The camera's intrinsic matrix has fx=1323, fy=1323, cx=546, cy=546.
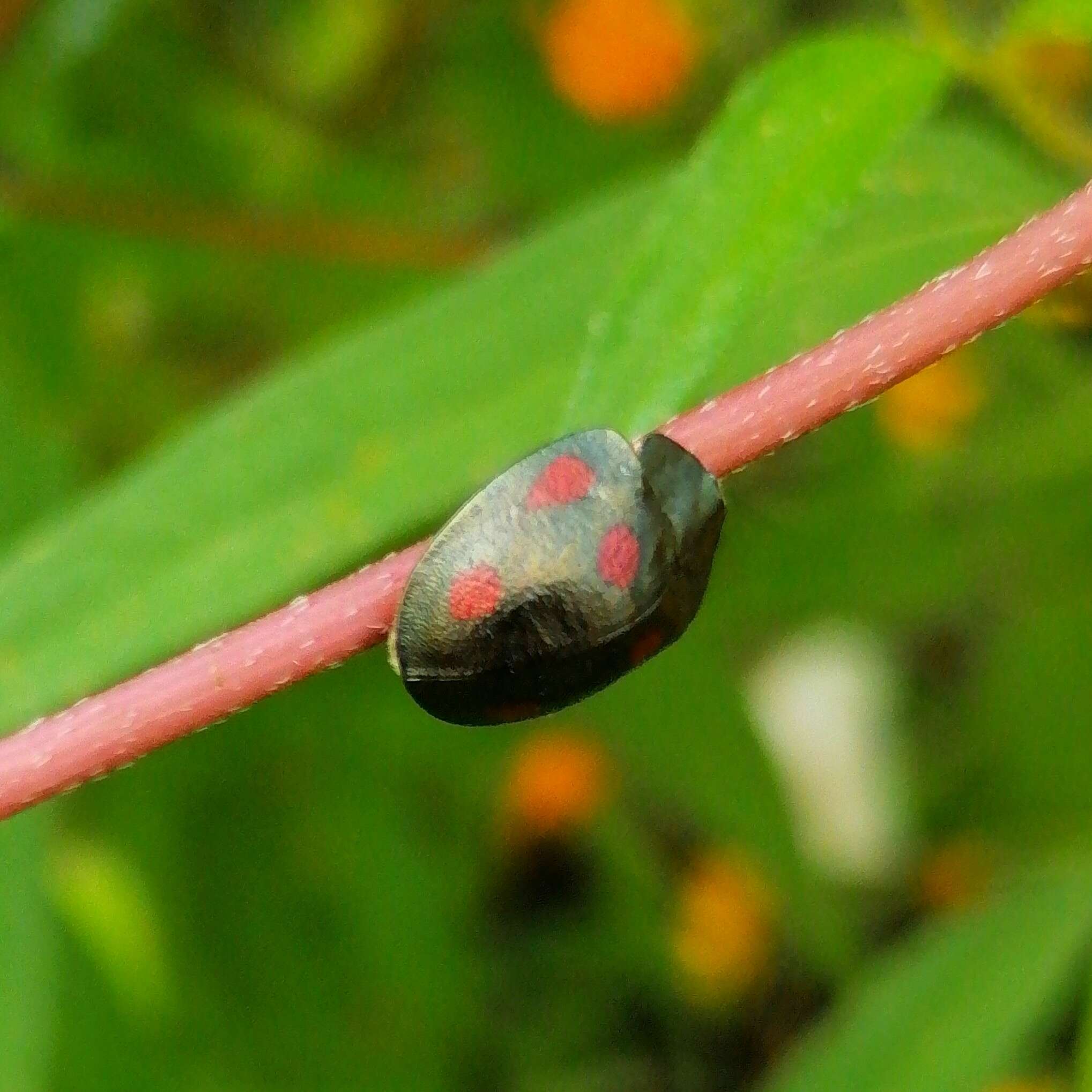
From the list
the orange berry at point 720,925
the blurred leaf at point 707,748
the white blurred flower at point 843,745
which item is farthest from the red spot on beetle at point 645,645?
the white blurred flower at point 843,745

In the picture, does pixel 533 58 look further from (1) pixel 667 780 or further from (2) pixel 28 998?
(2) pixel 28 998

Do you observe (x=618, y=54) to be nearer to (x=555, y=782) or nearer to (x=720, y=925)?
(x=555, y=782)

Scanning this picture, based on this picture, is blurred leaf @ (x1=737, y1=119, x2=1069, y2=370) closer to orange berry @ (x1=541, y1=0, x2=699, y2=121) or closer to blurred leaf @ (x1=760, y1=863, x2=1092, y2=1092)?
orange berry @ (x1=541, y1=0, x2=699, y2=121)

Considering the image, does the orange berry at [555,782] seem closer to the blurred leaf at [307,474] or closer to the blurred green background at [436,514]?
the blurred green background at [436,514]

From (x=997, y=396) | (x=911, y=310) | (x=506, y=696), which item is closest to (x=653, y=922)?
(x=997, y=396)

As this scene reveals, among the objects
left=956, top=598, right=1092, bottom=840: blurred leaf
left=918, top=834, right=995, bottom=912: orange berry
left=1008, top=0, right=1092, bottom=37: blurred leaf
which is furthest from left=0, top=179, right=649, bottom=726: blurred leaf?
left=918, top=834, right=995, bottom=912: orange berry

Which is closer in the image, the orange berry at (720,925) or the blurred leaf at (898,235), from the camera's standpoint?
the blurred leaf at (898,235)

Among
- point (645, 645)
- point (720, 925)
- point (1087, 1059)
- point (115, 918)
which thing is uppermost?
point (115, 918)

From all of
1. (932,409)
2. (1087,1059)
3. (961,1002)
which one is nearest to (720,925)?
(961,1002)
